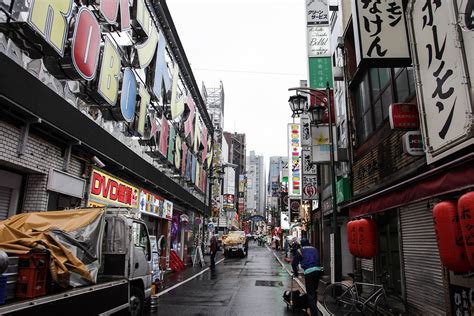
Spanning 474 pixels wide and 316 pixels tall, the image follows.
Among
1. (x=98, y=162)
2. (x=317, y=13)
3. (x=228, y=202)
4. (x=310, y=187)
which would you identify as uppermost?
(x=317, y=13)

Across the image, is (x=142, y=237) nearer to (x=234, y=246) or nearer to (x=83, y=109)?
(x=83, y=109)

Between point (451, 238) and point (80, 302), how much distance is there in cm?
535

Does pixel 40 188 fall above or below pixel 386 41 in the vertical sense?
below

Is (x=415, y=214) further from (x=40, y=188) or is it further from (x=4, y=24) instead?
(x=4, y=24)

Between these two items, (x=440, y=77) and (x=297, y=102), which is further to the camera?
(x=297, y=102)

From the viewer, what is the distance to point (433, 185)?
5.53 meters

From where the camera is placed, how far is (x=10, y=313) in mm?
3869

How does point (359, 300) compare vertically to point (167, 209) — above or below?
→ below

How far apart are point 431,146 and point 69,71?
906cm

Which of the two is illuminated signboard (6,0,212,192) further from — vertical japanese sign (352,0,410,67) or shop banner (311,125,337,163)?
vertical japanese sign (352,0,410,67)

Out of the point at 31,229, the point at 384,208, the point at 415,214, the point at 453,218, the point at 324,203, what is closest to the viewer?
the point at 453,218

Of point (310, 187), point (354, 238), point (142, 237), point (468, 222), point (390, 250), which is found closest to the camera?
point (468, 222)

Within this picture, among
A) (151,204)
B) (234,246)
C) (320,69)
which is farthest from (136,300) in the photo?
(234,246)

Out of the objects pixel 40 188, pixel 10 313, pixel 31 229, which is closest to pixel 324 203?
pixel 40 188
